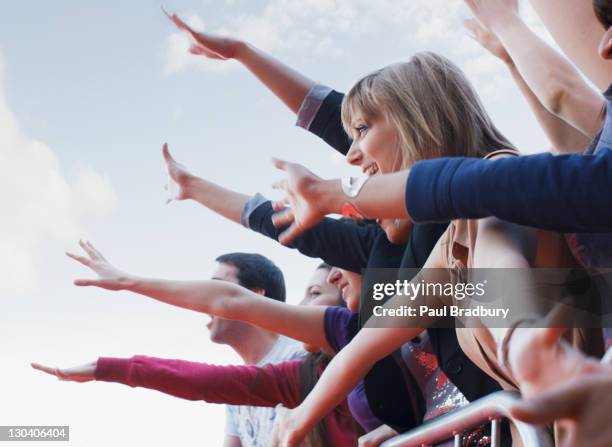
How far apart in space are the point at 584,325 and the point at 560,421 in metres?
0.40

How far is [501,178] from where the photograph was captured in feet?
3.16

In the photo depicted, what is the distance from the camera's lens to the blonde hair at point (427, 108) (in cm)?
158

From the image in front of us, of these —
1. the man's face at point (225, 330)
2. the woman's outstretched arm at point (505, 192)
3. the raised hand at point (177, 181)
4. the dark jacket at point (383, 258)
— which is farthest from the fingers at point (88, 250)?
the woman's outstretched arm at point (505, 192)

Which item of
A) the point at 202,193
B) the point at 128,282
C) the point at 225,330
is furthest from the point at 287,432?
the point at 225,330

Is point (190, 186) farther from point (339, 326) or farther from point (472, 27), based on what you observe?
point (472, 27)

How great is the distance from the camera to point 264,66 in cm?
222

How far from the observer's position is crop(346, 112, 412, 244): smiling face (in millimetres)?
1654

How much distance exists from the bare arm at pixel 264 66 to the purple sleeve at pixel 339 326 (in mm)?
597

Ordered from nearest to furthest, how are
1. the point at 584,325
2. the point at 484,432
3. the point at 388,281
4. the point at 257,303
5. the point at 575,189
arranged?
1. the point at 575,189
2. the point at 584,325
3. the point at 484,432
4. the point at 388,281
5. the point at 257,303

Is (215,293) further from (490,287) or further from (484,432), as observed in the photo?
(490,287)

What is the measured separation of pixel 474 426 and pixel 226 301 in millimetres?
1003

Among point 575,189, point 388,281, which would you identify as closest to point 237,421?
point 388,281

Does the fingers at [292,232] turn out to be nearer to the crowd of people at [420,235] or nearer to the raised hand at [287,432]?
the crowd of people at [420,235]

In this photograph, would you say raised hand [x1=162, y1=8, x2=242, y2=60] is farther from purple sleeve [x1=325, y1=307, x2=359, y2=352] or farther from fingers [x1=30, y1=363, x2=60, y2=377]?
fingers [x1=30, y1=363, x2=60, y2=377]
